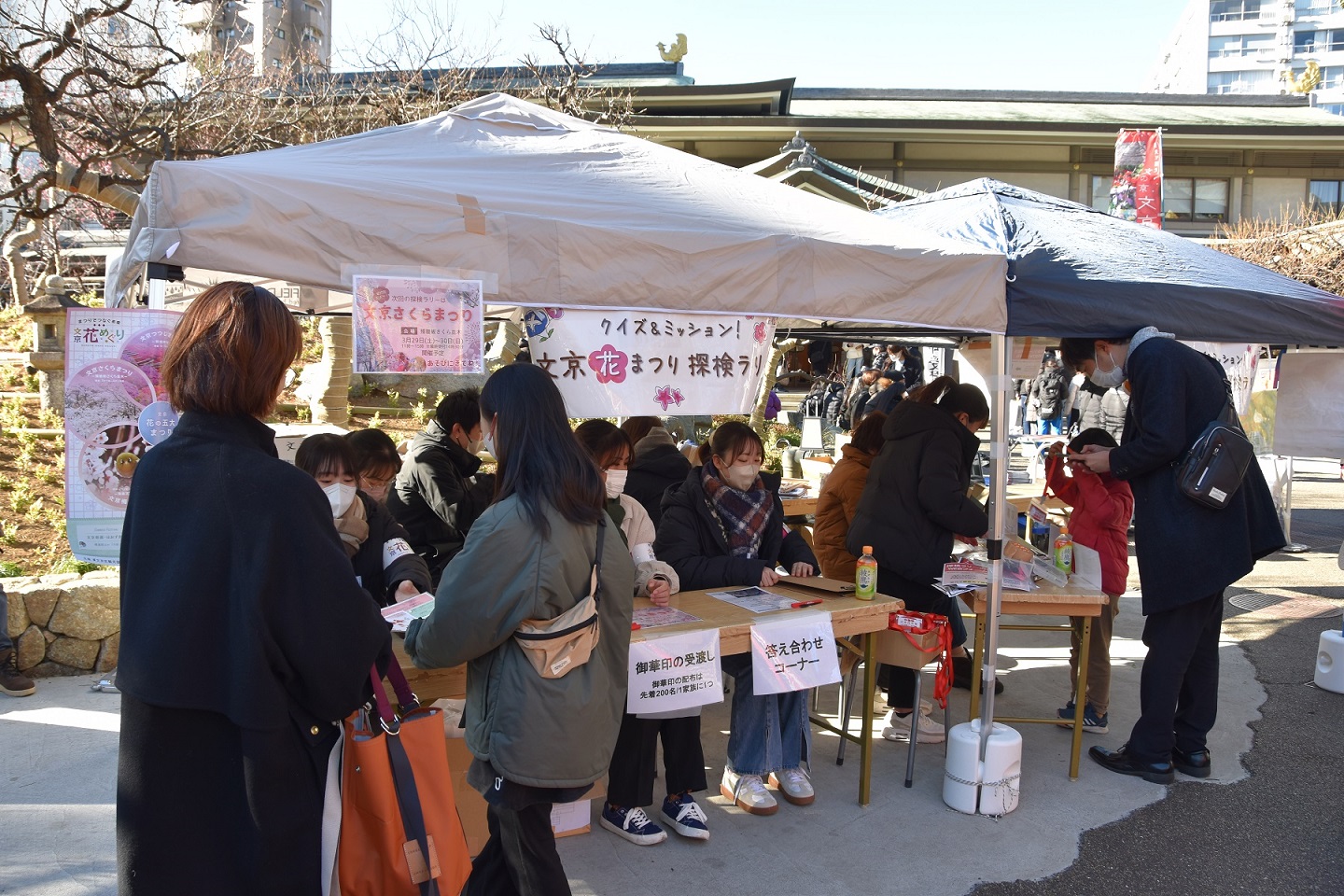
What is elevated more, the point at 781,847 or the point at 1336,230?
the point at 1336,230

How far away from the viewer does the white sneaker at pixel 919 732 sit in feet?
14.8

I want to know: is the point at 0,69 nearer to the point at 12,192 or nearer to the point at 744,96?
the point at 12,192

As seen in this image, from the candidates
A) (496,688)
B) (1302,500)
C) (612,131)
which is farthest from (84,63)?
(1302,500)

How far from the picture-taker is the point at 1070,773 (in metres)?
4.17

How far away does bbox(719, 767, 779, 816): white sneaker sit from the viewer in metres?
3.70

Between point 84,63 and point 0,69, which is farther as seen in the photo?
point 84,63

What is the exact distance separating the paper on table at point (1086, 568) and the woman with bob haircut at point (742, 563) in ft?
4.44

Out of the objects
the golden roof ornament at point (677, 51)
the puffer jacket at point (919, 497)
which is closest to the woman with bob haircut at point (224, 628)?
the puffer jacket at point (919, 497)

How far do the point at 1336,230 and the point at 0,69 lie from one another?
19.2 m

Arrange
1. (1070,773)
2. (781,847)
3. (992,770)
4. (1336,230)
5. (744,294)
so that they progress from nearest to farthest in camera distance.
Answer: (744,294)
(781,847)
(992,770)
(1070,773)
(1336,230)

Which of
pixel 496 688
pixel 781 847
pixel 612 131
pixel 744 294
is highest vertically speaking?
pixel 612 131

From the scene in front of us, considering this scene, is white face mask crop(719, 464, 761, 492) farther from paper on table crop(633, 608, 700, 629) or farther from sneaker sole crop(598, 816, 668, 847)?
sneaker sole crop(598, 816, 668, 847)

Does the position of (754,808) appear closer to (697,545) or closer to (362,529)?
(697,545)

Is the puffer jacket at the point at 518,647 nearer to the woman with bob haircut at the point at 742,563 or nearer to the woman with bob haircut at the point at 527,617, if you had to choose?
the woman with bob haircut at the point at 527,617
